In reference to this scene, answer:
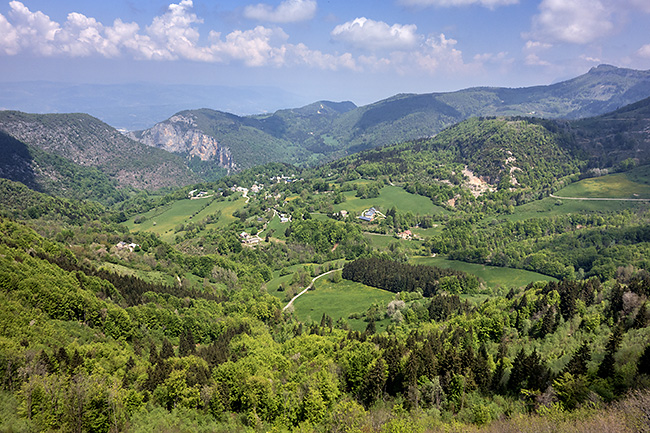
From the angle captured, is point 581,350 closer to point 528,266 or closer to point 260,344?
point 260,344

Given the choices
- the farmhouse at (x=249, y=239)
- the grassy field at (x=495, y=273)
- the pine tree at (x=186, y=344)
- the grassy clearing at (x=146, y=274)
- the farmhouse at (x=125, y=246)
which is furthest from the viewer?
the farmhouse at (x=249, y=239)

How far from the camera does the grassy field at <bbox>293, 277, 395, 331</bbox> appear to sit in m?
111

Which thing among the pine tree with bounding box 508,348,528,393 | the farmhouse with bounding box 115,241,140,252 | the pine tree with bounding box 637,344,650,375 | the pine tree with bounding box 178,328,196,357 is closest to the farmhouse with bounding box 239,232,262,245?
the farmhouse with bounding box 115,241,140,252

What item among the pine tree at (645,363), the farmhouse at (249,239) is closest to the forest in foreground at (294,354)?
the pine tree at (645,363)

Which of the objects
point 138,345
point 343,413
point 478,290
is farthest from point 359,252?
point 343,413

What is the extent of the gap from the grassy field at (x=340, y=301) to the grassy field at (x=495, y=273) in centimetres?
3885

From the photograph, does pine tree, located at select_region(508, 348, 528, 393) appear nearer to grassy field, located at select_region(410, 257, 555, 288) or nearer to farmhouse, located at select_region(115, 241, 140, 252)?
grassy field, located at select_region(410, 257, 555, 288)

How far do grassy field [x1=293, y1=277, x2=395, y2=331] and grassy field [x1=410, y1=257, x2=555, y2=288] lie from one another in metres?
38.9

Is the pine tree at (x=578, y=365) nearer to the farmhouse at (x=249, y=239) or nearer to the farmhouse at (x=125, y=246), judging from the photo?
the farmhouse at (x=125, y=246)

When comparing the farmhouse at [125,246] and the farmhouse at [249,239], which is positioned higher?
the farmhouse at [125,246]

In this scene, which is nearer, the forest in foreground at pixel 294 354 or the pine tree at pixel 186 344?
the forest in foreground at pixel 294 354

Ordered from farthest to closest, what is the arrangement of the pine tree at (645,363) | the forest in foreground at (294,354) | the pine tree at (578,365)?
the pine tree at (578,365) → the pine tree at (645,363) → the forest in foreground at (294,354)

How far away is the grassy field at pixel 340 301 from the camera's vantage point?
111438 millimetres

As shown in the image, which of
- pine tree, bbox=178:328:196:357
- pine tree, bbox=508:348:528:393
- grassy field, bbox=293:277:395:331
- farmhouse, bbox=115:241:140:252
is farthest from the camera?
farmhouse, bbox=115:241:140:252
